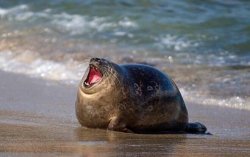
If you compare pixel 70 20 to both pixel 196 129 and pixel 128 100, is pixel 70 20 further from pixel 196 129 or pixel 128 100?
pixel 128 100

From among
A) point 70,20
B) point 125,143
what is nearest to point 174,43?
point 70,20

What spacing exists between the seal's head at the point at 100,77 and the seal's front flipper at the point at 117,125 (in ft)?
0.66

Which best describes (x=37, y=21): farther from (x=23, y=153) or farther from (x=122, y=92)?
(x=23, y=153)

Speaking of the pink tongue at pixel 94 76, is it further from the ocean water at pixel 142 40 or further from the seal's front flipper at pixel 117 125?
the ocean water at pixel 142 40

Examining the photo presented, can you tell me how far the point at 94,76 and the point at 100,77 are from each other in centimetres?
6

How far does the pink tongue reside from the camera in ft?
17.3

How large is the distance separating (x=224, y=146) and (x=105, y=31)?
750cm

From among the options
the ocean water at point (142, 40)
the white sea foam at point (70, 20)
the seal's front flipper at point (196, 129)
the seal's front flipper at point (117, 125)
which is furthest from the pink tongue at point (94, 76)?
the white sea foam at point (70, 20)

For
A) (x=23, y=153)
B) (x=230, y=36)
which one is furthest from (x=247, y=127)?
(x=230, y=36)

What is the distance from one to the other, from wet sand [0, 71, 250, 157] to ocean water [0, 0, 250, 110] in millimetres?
1089

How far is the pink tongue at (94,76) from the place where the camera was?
17.3 ft

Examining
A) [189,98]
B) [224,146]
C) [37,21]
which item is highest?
[224,146]

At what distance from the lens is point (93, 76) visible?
5305 mm

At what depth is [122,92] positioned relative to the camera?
519 cm
